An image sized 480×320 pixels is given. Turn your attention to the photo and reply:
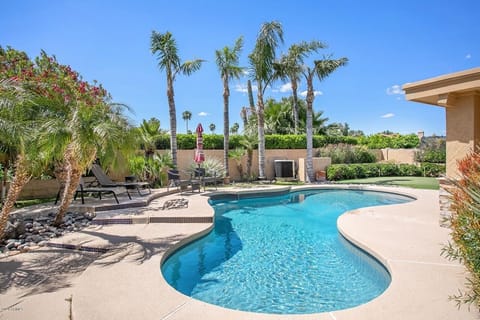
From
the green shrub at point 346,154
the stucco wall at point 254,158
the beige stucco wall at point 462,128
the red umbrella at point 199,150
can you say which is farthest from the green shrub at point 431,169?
the red umbrella at point 199,150

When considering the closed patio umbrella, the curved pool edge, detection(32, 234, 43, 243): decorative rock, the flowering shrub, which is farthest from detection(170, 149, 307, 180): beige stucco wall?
the flowering shrub

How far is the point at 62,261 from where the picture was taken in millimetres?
4914

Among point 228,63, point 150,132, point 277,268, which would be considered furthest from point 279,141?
point 277,268

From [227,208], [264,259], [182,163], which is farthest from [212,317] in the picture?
[182,163]

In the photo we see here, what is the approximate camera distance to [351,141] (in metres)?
23.8

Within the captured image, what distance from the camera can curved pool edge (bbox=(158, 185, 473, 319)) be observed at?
2990 millimetres

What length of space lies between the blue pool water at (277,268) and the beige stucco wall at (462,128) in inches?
120

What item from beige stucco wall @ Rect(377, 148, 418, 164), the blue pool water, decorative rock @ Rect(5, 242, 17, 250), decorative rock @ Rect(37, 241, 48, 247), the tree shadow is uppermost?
beige stucco wall @ Rect(377, 148, 418, 164)

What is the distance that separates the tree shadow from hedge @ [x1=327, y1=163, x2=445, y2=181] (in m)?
13.7

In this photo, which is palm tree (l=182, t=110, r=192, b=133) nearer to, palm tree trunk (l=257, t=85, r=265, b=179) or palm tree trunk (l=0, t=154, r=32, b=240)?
palm tree trunk (l=257, t=85, r=265, b=179)

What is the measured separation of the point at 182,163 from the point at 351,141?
14.8 meters

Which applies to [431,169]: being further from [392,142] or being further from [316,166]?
[392,142]

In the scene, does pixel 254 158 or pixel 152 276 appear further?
pixel 254 158

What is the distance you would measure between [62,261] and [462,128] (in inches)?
328
